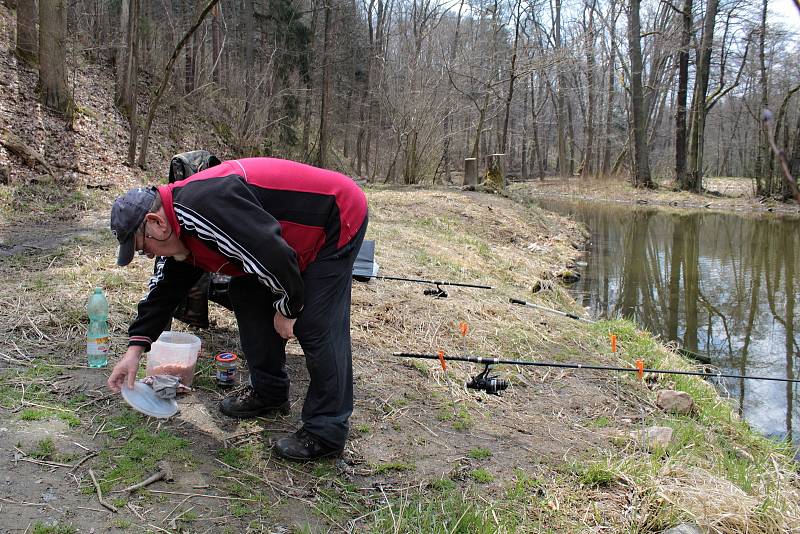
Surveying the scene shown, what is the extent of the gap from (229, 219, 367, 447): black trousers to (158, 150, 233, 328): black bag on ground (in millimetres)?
564

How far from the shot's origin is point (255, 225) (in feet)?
7.56

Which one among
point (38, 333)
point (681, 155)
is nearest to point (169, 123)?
point (38, 333)

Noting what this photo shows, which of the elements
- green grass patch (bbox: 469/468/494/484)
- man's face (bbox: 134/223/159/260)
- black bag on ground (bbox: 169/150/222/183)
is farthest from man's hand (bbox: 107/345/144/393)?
green grass patch (bbox: 469/468/494/484)

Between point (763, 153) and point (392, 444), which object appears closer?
point (392, 444)

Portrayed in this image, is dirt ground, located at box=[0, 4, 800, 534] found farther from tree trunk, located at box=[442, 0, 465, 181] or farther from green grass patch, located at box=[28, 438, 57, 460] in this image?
tree trunk, located at box=[442, 0, 465, 181]

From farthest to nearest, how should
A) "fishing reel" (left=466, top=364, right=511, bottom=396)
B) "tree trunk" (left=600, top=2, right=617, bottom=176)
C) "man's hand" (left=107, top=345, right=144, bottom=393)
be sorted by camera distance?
1. "tree trunk" (left=600, top=2, right=617, bottom=176)
2. "fishing reel" (left=466, top=364, right=511, bottom=396)
3. "man's hand" (left=107, top=345, right=144, bottom=393)

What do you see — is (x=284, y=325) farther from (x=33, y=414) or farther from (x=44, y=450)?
(x=33, y=414)

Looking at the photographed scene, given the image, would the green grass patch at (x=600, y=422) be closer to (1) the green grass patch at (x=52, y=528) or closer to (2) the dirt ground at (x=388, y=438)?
(2) the dirt ground at (x=388, y=438)

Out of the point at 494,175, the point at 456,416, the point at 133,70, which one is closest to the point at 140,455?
the point at 456,416

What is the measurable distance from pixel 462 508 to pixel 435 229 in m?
8.18

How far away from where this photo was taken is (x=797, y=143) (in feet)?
70.6

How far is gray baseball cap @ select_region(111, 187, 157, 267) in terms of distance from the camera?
2352 millimetres

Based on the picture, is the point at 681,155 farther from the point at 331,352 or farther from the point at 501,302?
the point at 331,352

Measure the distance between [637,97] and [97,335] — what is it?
24.5 meters
